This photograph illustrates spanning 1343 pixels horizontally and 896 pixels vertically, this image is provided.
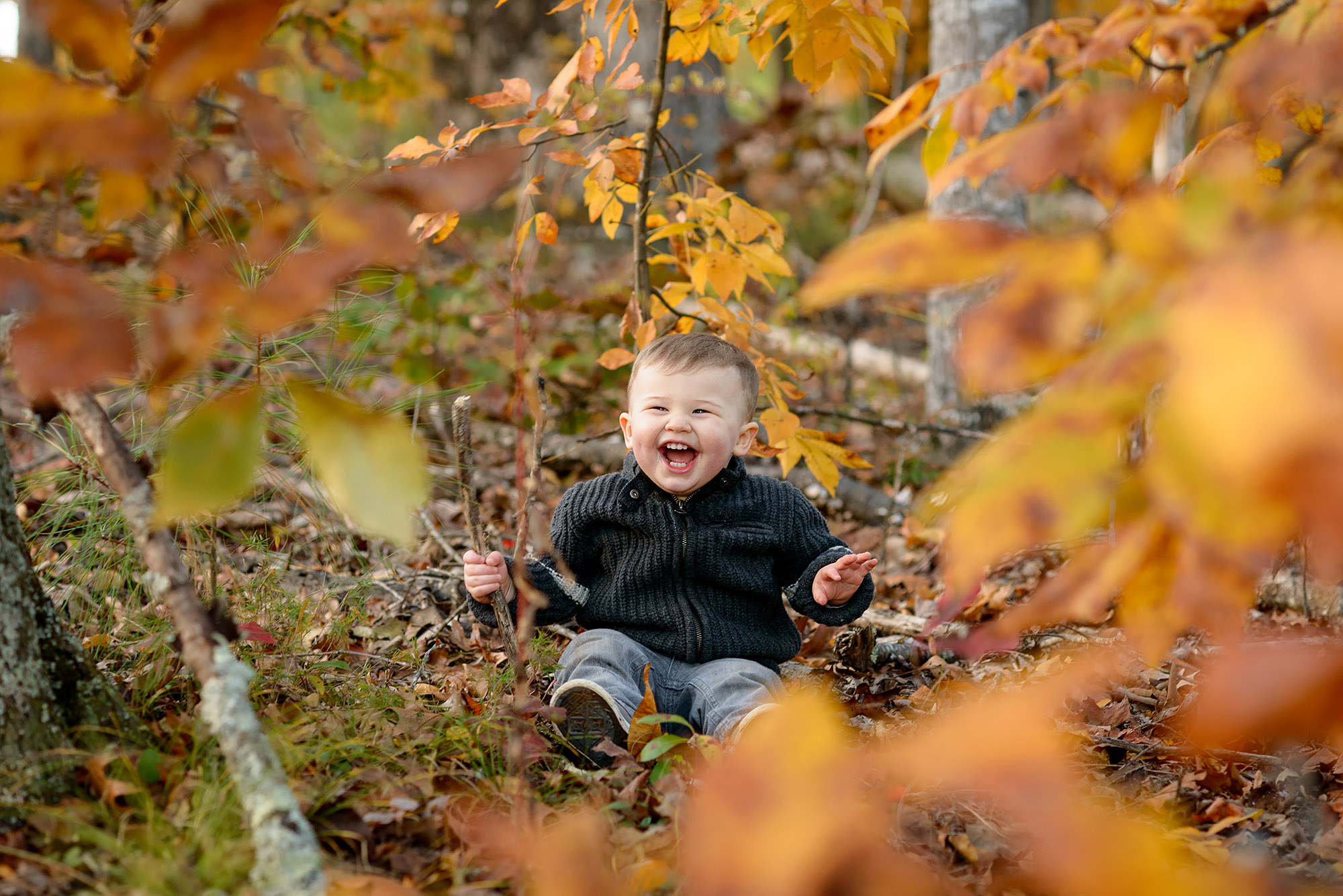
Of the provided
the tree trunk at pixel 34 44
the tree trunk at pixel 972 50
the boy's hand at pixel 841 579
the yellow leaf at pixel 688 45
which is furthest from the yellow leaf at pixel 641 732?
the tree trunk at pixel 34 44

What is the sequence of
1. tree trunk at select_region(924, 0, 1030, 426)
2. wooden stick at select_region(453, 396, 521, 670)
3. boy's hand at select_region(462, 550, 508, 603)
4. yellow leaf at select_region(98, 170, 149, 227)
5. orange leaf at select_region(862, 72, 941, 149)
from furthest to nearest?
tree trunk at select_region(924, 0, 1030, 426), boy's hand at select_region(462, 550, 508, 603), wooden stick at select_region(453, 396, 521, 670), orange leaf at select_region(862, 72, 941, 149), yellow leaf at select_region(98, 170, 149, 227)

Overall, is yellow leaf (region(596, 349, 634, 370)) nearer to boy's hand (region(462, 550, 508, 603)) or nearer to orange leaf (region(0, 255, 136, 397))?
boy's hand (region(462, 550, 508, 603))

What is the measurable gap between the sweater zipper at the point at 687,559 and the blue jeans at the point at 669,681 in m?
0.04

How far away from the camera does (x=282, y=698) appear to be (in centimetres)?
178

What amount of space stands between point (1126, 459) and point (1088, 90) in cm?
138

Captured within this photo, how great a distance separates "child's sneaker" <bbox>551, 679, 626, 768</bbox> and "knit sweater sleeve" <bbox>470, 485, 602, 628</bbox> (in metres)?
0.33

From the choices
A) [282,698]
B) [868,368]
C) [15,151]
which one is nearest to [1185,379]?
[15,151]

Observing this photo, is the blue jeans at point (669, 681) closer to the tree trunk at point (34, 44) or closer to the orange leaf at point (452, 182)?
the orange leaf at point (452, 182)

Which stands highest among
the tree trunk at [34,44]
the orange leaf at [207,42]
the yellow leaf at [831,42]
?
the tree trunk at [34,44]

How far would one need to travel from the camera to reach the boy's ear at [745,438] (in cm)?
239

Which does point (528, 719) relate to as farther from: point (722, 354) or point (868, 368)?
point (868, 368)

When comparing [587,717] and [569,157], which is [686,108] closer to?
[569,157]

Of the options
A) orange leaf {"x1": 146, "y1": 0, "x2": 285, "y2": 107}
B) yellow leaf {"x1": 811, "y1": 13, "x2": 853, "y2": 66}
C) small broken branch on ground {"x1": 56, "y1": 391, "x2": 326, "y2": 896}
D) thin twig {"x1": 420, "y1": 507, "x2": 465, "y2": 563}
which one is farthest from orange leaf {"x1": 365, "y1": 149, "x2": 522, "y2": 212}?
thin twig {"x1": 420, "y1": 507, "x2": 465, "y2": 563}

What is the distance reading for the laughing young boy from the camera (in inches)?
87.1
